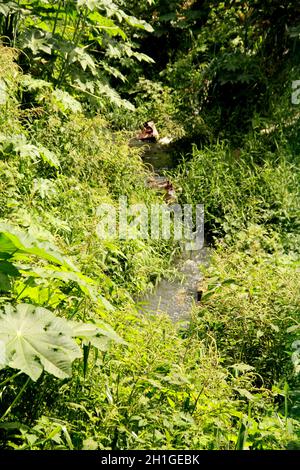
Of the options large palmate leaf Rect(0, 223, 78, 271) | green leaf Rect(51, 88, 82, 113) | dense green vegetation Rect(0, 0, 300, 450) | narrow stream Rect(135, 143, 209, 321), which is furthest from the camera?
green leaf Rect(51, 88, 82, 113)

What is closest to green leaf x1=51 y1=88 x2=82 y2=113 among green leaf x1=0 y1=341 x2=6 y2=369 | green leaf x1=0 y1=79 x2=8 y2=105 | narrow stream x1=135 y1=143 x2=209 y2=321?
green leaf x1=0 y1=79 x2=8 y2=105

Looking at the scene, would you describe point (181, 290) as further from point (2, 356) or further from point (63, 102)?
point (2, 356)

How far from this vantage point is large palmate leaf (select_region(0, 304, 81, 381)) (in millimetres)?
2041

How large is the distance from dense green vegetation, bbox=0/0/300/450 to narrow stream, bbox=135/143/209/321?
117 millimetres

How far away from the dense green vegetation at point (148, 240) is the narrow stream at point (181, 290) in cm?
12

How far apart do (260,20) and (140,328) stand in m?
5.20

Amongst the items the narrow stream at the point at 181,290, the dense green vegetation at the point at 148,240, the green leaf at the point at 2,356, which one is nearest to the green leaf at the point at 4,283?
the dense green vegetation at the point at 148,240

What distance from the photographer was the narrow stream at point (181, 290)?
4246 millimetres

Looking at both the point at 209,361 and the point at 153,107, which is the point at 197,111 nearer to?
the point at 153,107

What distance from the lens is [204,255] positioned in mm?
5086
